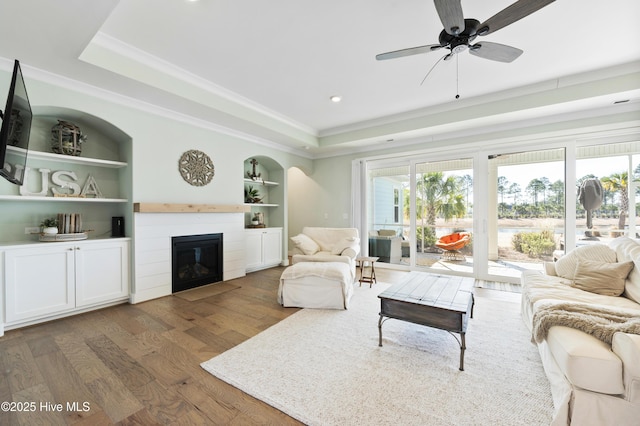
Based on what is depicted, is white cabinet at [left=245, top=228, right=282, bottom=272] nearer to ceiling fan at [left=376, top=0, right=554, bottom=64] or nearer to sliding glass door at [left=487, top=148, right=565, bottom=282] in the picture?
ceiling fan at [left=376, top=0, right=554, bottom=64]

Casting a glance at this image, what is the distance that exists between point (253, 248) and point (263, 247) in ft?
0.85

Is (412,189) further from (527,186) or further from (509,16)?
(509,16)

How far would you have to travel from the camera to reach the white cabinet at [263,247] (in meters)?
5.23

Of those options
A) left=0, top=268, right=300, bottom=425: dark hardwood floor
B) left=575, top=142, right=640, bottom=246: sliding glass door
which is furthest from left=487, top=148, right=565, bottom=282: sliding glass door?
left=0, top=268, right=300, bottom=425: dark hardwood floor

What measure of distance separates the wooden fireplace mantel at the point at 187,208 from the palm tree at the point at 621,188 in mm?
5772

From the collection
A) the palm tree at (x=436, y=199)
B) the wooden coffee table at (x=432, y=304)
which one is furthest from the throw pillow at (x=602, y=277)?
Answer: the palm tree at (x=436, y=199)

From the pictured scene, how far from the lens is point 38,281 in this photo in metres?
2.80

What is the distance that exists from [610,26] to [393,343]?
357cm

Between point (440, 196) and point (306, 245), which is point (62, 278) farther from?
point (440, 196)

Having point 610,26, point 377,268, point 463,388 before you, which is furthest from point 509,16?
point 377,268

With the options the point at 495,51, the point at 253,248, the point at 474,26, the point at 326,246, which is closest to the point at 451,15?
the point at 474,26

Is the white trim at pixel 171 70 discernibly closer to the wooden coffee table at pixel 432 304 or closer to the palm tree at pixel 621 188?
the wooden coffee table at pixel 432 304

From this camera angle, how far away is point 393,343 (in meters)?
2.43

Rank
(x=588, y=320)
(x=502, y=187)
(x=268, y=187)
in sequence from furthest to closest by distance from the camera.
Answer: (x=268, y=187)
(x=502, y=187)
(x=588, y=320)
